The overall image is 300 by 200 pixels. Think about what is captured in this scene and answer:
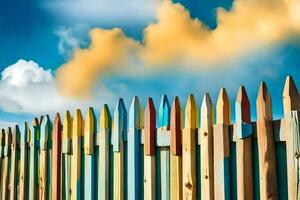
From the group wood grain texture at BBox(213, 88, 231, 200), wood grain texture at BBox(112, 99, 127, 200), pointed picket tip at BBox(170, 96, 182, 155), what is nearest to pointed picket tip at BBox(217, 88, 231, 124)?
wood grain texture at BBox(213, 88, 231, 200)

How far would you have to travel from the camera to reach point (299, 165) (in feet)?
11.8

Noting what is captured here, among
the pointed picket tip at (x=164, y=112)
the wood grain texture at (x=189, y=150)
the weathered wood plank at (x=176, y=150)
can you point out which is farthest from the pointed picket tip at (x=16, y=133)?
the wood grain texture at (x=189, y=150)

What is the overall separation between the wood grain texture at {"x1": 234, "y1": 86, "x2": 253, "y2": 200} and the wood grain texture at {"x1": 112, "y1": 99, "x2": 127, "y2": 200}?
151 cm

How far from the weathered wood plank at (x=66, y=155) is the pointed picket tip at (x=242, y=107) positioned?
269 centimetres

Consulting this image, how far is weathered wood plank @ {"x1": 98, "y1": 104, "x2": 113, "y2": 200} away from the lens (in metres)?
5.36

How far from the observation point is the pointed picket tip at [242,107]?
12.9 ft

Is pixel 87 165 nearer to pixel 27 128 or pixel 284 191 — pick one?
pixel 27 128

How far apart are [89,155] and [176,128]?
1.49m

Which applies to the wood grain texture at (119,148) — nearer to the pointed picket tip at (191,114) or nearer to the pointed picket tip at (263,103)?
the pointed picket tip at (191,114)

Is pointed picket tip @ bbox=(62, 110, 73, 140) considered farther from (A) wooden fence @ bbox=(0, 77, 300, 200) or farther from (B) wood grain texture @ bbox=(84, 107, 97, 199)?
(B) wood grain texture @ bbox=(84, 107, 97, 199)

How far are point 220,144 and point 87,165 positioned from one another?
2042mm

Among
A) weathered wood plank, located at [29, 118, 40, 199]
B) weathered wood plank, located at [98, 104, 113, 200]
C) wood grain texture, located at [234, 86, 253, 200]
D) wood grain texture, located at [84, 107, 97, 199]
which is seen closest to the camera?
wood grain texture, located at [234, 86, 253, 200]

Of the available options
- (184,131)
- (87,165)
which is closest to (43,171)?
(87,165)

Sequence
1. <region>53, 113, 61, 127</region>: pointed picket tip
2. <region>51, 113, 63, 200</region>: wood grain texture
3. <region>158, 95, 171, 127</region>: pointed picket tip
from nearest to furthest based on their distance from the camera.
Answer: <region>158, 95, 171, 127</region>: pointed picket tip, <region>51, 113, 63, 200</region>: wood grain texture, <region>53, 113, 61, 127</region>: pointed picket tip
